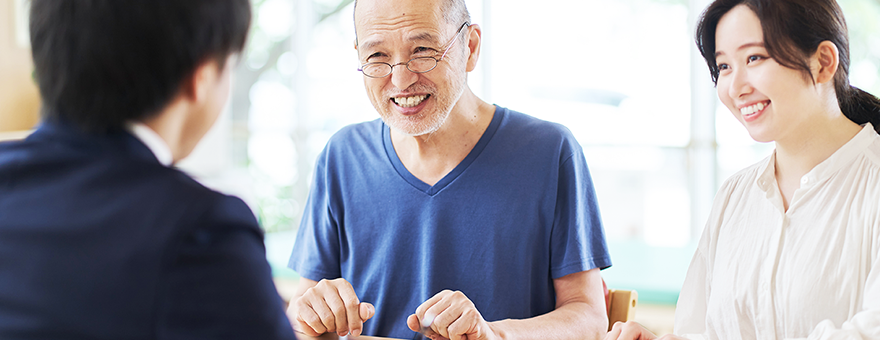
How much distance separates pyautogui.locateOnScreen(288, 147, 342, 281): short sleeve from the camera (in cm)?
170

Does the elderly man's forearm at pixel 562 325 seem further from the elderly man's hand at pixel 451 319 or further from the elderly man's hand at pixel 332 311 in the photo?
the elderly man's hand at pixel 332 311

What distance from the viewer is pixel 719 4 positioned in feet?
4.11

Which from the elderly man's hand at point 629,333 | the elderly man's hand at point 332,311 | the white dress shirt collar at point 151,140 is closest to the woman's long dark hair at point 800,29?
the elderly man's hand at point 629,333

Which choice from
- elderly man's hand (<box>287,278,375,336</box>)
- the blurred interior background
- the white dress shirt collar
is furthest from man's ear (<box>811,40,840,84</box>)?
the blurred interior background

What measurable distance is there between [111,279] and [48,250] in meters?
0.07

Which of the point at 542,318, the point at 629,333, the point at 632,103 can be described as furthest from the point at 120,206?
the point at 632,103

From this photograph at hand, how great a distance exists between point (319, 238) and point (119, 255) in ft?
3.70

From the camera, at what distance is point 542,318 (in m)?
1.46

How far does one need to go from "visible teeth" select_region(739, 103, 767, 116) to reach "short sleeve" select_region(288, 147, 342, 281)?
3.38 ft

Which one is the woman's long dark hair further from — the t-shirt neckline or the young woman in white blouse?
the t-shirt neckline

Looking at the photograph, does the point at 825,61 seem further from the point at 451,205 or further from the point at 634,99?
the point at 634,99

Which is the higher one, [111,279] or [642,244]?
[111,279]

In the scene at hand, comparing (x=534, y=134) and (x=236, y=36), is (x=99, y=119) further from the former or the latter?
(x=534, y=134)

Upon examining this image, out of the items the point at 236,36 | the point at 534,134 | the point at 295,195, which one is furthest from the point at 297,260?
the point at 295,195
